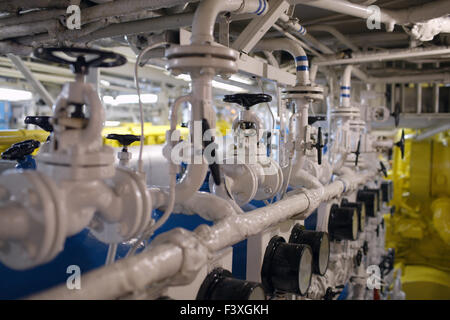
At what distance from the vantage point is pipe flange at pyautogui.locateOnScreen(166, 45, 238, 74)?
92cm

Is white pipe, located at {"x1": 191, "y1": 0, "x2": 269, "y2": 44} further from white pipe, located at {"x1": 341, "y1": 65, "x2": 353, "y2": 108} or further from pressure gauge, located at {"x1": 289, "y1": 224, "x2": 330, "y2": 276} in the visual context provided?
white pipe, located at {"x1": 341, "y1": 65, "x2": 353, "y2": 108}

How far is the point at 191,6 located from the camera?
1.88 m

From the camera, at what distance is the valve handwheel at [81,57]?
27.5 inches

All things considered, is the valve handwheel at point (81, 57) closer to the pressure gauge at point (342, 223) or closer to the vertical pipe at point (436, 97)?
the pressure gauge at point (342, 223)

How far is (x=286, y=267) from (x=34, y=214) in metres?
0.88

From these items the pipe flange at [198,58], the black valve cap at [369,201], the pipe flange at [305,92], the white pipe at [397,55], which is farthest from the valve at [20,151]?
the black valve cap at [369,201]

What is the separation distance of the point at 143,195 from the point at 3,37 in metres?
1.56

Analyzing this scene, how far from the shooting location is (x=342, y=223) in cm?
204

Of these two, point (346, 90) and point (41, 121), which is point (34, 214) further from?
Answer: point (346, 90)

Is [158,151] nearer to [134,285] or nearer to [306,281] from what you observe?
[306,281]

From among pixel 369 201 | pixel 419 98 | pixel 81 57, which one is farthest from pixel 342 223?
pixel 419 98

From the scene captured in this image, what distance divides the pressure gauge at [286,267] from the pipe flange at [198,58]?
67cm

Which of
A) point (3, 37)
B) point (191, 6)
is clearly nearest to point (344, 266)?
point (191, 6)

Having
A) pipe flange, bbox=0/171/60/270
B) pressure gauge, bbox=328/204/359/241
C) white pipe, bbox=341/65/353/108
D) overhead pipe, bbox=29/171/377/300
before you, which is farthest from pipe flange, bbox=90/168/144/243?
white pipe, bbox=341/65/353/108
